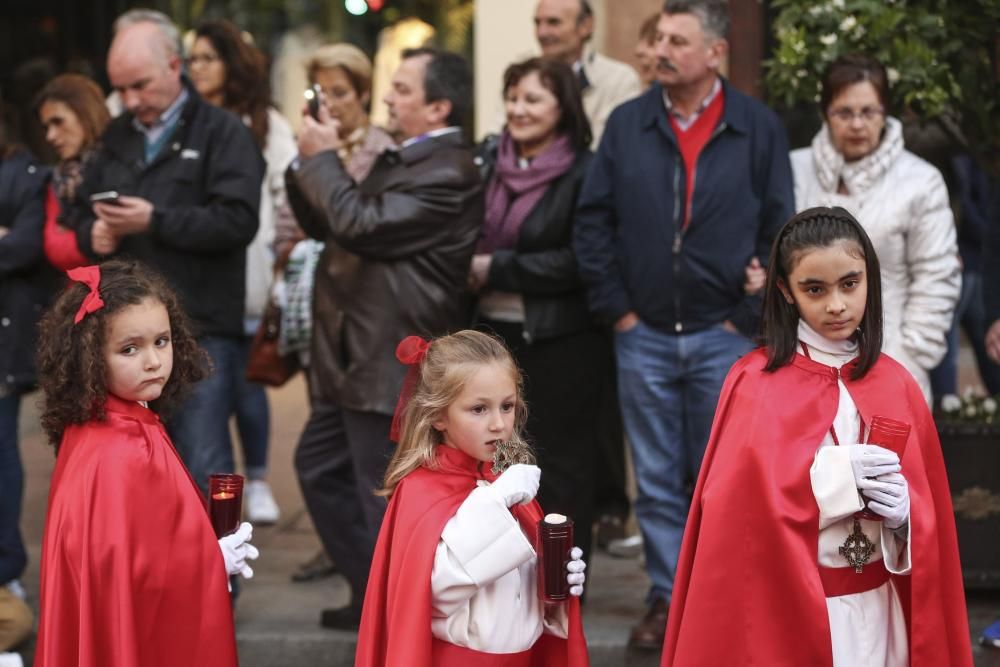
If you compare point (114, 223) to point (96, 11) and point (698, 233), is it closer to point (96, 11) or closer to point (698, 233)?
point (698, 233)

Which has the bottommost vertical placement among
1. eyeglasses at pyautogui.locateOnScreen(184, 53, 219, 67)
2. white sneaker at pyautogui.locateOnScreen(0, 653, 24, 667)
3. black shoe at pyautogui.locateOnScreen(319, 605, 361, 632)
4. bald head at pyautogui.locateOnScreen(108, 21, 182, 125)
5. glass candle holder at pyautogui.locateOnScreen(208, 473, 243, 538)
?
white sneaker at pyautogui.locateOnScreen(0, 653, 24, 667)

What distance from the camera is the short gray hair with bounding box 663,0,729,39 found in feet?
19.0

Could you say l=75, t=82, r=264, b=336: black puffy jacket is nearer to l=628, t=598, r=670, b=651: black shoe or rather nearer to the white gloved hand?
l=628, t=598, r=670, b=651: black shoe

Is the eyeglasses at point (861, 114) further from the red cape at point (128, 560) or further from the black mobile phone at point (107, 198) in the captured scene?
the red cape at point (128, 560)

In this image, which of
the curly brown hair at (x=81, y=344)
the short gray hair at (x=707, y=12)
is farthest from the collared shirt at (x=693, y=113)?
the curly brown hair at (x=81, y=344)

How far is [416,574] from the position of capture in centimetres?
392

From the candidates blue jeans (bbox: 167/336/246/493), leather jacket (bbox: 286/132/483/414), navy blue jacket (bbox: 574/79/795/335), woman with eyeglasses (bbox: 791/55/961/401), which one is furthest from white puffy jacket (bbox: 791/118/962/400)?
blue jeans (bbox: 167/336/246/493)

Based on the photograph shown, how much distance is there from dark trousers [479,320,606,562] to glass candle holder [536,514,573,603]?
2.14m

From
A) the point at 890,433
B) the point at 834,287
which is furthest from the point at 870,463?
the point at 834,287

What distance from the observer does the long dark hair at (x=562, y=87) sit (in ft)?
19.8

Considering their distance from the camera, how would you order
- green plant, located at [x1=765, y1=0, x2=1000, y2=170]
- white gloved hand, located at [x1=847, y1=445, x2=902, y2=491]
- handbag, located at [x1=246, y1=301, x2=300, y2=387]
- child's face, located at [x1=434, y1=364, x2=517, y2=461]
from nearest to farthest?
white gloved hand, located at [x1=847, y1=445, x2=902, y2=491], child's face, located at [x1=434, y1=364, x2=517, y2=461], green plant, located at [x1=765, y1=0, x2=1000, y2=170], handbag, located at [x1=246, y1=301, x2=300, y2=387]

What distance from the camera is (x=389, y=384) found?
5.58m

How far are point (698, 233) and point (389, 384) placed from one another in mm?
1250

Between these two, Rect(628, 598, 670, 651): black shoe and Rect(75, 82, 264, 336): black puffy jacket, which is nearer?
Rect(628, 598, 670, 651): black shoe
